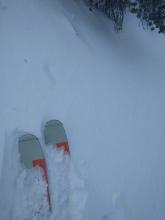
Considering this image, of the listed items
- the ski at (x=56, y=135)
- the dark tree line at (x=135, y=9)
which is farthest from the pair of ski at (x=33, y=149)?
the dark tree line at (x=135, y=9)

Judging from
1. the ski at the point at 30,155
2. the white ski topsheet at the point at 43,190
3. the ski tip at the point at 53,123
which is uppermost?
the ski tip at the point at 53,123

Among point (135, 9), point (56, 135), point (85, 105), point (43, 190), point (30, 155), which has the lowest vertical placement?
point (43, 190)

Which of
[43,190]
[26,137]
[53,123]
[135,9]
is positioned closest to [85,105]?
[53,123]

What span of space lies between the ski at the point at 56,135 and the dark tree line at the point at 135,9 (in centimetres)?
151

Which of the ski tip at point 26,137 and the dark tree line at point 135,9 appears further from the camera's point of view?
the dark tree line at point 135,9

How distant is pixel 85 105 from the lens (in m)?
2.99

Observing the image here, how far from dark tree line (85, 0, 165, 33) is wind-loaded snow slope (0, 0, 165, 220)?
0.20 metres

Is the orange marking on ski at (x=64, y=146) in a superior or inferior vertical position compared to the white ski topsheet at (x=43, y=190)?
superior

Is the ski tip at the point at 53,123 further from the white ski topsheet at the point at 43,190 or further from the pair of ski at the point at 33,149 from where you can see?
the white ski topsheet at the point at 43,190

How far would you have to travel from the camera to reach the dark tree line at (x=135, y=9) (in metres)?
3.30

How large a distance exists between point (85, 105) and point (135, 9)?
3.91ft

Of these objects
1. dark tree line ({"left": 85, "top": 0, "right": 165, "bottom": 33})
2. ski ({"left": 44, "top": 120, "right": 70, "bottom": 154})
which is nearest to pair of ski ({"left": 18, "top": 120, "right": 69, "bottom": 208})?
ski ({"left": 44, "top": 120, "right": 70, "bottom": 154})

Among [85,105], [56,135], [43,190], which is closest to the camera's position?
[43,190]

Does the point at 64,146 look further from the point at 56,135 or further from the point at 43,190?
the point at 43,190
